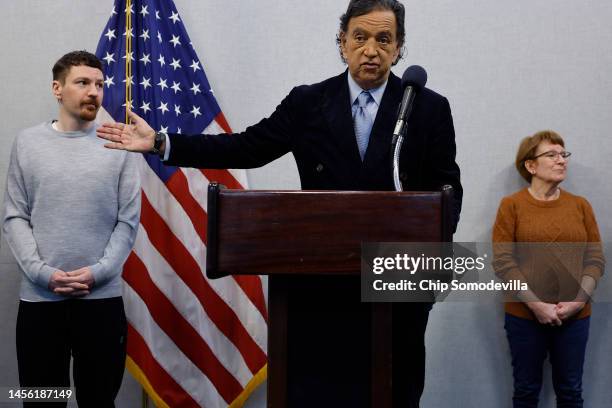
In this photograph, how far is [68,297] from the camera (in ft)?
9.55

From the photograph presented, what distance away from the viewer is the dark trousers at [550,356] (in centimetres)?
355

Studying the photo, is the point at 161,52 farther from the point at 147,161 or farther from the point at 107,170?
the point at 107,170

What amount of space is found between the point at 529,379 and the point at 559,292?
48 cm

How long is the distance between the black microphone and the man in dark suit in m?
0.13

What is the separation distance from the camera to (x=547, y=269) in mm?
3658

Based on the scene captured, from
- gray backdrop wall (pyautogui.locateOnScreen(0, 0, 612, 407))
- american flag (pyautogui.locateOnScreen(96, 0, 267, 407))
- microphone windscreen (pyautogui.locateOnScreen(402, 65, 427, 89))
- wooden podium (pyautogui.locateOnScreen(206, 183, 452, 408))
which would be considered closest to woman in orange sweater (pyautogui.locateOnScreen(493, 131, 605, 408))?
gray backdrop wall (pyautogui.locateOnScreen(0, 0, 612, 407))

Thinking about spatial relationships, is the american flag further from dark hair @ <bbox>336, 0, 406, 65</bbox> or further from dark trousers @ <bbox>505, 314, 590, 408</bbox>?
dark hair @ <bbox>336, 0, 406, 65</bbox>

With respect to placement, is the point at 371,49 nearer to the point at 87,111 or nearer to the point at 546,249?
the point at 87,111

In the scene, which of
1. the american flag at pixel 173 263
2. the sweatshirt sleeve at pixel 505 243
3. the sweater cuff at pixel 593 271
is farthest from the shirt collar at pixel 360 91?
the sweater cuff at pixel 593 271

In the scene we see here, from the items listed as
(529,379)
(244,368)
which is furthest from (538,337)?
(244,368)

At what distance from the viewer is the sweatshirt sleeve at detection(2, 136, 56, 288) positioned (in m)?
2.87

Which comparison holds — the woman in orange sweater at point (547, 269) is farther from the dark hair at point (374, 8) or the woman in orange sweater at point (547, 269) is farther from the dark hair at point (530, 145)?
the dark hair at point (374, 8)

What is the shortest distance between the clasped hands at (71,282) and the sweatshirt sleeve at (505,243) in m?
2.06

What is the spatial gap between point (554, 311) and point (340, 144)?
7.13ft
